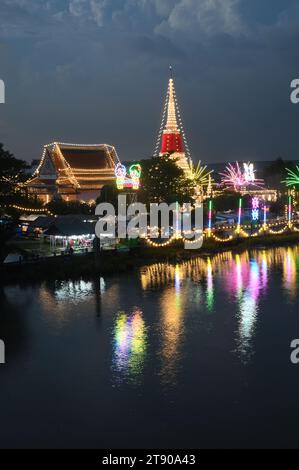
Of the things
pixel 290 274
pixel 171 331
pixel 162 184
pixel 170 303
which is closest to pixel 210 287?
A: pixel 170 303

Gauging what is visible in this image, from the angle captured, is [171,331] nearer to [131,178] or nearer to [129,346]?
[129,346]

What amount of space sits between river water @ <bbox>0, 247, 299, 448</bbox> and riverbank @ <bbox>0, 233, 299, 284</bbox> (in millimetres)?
1494

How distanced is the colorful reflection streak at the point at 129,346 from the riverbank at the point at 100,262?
23.6ft

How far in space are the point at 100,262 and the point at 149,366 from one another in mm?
14115

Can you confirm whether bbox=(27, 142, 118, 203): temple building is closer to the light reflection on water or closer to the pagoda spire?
the pagoda spire

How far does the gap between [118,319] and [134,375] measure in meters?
5.44

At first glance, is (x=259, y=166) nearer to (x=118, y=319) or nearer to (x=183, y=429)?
(x=118, y=319)

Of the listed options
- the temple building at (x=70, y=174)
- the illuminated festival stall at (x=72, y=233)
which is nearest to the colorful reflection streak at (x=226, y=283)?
the illuminated festival stall at (x=72, y=233)

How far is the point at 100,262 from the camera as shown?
27.6 meters

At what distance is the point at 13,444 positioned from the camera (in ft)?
33.2

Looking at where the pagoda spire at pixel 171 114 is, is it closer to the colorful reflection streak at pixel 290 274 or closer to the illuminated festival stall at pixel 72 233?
the colorful reflection streak at pixel 290 274

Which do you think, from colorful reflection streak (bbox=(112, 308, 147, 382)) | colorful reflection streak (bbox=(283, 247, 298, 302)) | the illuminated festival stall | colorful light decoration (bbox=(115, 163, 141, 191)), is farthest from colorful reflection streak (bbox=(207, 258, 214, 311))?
colorful light decoration (bbox=(115, 163, 141, 191))

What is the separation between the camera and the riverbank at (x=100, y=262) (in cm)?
2516

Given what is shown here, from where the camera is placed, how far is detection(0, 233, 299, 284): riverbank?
2516 cm
